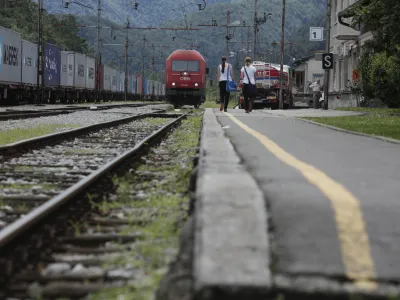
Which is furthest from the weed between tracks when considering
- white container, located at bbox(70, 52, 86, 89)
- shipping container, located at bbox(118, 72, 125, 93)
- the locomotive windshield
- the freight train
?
shipping container, located at bbox(118, 72, 125, 93)

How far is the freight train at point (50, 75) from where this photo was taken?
3333 centimetres

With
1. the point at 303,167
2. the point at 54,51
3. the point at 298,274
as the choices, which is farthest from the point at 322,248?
the point at 54,51

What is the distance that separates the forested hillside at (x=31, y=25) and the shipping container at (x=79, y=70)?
4866cm

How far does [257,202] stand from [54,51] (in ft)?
138

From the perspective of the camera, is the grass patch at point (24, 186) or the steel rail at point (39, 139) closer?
the grass patch at point (24, 186)

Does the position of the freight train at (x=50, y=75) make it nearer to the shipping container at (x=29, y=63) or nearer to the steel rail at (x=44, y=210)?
the shipping container at (x=29, y=63)

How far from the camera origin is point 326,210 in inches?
157

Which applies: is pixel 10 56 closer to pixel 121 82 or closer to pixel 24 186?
pixel 24 186

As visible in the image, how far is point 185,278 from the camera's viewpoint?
2.99m

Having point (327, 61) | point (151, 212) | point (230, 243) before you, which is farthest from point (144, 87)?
point (230, 243)

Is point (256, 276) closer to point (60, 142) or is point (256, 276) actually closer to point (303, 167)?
point (303, 167)

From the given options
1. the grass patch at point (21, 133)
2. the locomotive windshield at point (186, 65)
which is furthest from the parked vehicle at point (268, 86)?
the grass patch at point (21, 133)

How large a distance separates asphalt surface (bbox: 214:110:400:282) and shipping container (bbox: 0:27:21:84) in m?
25.0

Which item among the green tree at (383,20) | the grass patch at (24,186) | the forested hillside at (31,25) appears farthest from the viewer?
the forested hillside at (31,25)
